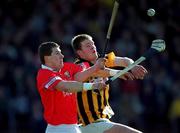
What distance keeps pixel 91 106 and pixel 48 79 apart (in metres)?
1.15

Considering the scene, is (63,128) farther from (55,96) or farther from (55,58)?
(55,58)

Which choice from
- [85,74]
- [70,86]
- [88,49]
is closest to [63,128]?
[70,86]

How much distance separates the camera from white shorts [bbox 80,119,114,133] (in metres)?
10.6

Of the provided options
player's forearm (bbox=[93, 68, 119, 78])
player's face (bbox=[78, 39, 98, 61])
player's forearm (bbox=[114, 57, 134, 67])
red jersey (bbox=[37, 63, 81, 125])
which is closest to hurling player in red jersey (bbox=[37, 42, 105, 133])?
red jersey (bbox=[37, 63, 81, 125])

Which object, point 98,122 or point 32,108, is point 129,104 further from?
point 98,122

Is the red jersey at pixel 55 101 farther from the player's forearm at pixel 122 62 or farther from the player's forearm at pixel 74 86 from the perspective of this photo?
the player's forearm at pixel 122 62

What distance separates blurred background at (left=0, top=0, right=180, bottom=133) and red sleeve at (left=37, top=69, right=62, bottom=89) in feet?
18.4

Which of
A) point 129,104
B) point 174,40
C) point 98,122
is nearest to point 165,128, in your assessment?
point 129,104

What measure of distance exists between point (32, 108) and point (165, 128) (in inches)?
124

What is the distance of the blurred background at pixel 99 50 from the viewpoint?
15919 mm

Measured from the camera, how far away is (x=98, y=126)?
1070 centimetres

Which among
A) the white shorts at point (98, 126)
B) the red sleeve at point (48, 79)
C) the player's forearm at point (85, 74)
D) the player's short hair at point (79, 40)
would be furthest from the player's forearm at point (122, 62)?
the red sleeve at point (48, 79)

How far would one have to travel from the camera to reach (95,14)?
1844cm

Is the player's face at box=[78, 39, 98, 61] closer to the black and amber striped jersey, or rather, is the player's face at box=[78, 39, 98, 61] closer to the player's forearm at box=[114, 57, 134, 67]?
the black and amber striped jersey
